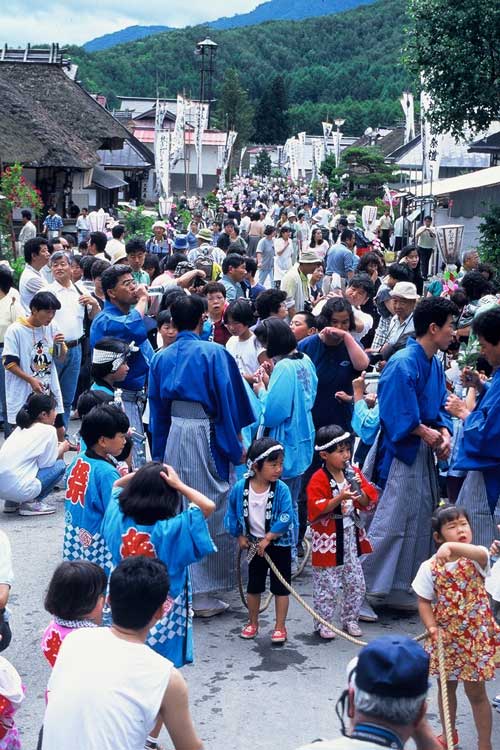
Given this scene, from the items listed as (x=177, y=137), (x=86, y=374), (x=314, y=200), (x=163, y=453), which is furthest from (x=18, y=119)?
(x=314, y=200)

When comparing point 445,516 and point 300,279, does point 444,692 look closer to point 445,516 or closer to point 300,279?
point 445,516

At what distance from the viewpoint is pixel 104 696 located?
292cm

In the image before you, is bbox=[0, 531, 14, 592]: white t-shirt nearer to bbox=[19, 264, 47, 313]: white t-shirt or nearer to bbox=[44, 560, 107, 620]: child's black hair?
bbox=[44, 560, 107, 620]: child's black hair

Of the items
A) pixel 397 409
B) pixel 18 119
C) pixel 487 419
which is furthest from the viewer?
pixel 18 119

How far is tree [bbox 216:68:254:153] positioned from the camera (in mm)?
99125

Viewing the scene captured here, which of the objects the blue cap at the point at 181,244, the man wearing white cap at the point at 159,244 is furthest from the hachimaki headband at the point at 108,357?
the blue cap at the point at 181,244

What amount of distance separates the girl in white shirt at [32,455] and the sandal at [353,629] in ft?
9.22

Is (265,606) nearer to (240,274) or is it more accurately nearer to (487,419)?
(487,419)

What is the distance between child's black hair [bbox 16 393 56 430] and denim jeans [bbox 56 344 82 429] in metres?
1.40

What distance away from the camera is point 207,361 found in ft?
19.0

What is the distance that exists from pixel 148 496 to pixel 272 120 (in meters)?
121

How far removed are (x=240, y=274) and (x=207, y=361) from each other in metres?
4.44

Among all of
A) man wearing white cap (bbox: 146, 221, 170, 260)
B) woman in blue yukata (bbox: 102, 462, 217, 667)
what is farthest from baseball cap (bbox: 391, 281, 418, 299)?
man wearing white cap (bbox: 146, 221, 170, 260)

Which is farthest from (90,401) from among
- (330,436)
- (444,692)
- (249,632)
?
(444,692)
